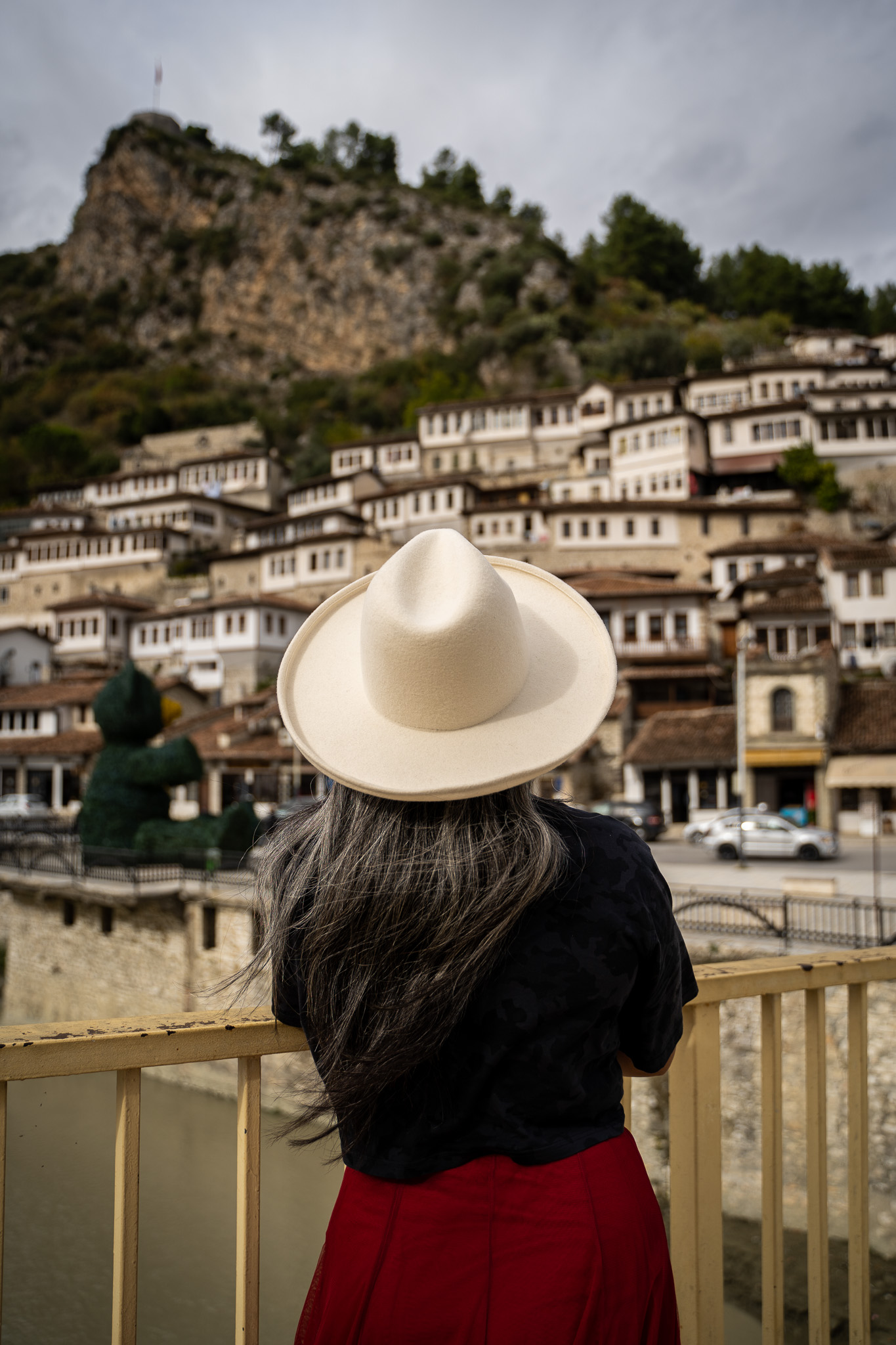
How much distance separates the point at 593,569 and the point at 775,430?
651 inches

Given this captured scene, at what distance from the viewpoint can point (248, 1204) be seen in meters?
1.79

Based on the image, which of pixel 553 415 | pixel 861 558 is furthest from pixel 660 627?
pixel 553 415

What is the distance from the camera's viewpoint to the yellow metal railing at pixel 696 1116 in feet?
5.41

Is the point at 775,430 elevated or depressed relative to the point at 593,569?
elevated

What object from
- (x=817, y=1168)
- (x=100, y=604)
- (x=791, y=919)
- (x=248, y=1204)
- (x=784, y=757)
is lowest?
(x=791, y=919)

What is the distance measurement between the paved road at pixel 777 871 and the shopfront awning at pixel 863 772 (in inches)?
75.7

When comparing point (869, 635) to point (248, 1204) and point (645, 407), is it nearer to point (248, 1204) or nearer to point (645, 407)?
point (645, 407)

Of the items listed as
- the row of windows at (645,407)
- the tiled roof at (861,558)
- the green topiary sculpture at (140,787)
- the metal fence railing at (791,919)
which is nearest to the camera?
the metal fence railing at (791,919)

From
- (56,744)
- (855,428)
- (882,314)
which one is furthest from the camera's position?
(882,314)

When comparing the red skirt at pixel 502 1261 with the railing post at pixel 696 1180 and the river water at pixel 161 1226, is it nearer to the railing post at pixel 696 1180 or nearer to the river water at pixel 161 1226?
the railing post at pixel 696 1180

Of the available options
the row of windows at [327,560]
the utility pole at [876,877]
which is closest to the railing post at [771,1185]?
the utility pole at [876,877]

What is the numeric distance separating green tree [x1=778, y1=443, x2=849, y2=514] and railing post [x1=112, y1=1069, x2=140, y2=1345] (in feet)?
174

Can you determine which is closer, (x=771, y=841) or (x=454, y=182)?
(x=771, y=841)

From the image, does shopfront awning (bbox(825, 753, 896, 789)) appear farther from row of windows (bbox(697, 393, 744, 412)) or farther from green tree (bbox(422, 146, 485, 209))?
green tree (bbox(422, 146, 485, 209))
